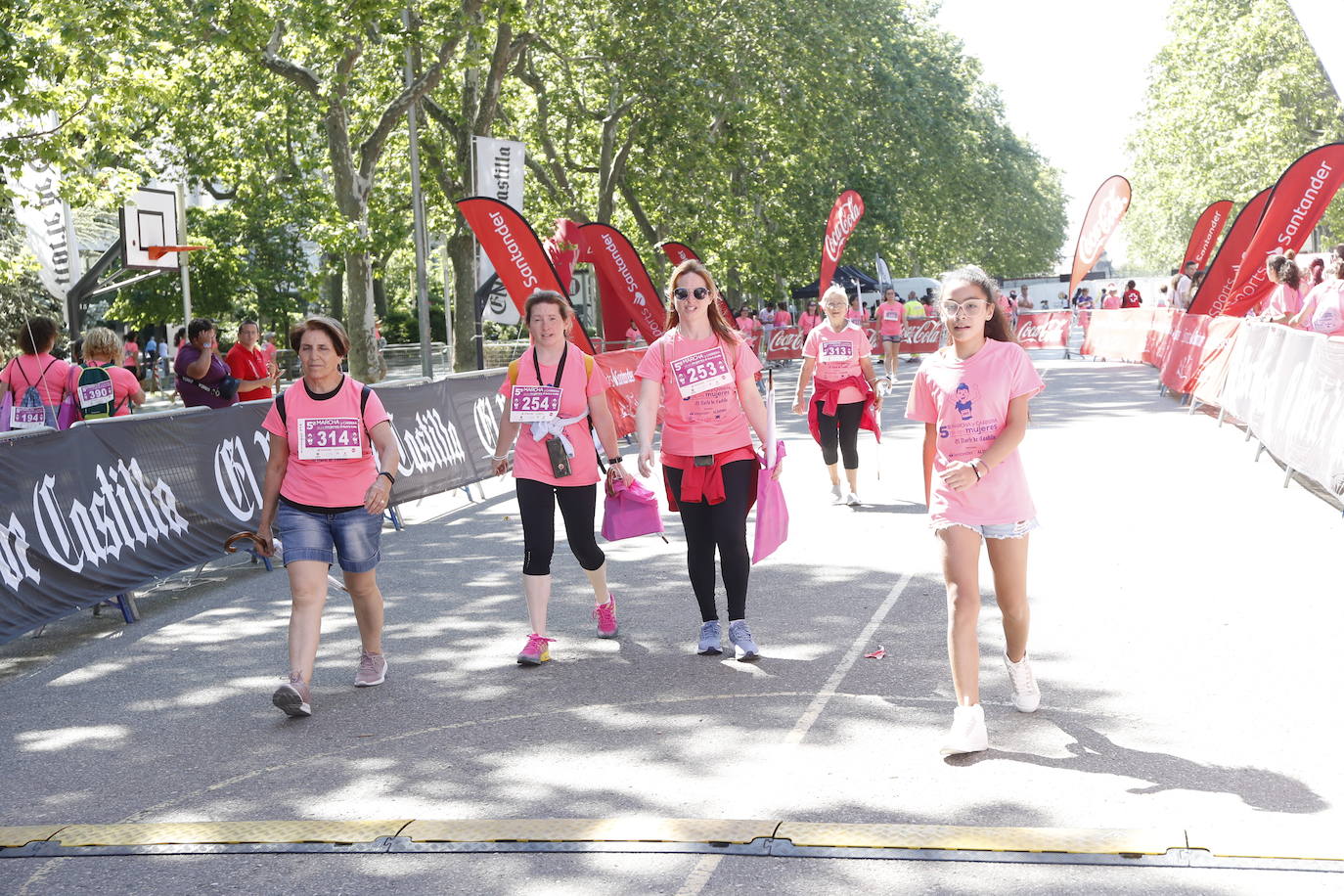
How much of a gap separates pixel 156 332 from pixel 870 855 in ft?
168

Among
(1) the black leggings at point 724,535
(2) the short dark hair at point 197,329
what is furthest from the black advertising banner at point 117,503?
(1) the black leggings at point 724,535

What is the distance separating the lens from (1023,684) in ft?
19.5

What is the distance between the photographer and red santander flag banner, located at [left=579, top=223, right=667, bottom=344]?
27.4m

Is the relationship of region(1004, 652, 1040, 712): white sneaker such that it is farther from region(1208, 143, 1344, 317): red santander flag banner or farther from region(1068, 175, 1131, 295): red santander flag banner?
region(1068, 175, 1131, 295): red santander flag banner

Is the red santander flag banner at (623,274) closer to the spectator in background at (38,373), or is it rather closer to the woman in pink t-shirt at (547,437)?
the spectator in background at (38,373)

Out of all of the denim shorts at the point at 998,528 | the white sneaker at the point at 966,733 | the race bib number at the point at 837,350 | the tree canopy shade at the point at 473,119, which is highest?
the tree canopy shade at the point at 473,119

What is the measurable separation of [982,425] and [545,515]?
253cm

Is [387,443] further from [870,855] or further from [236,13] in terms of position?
[236,13]

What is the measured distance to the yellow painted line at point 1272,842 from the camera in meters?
4.28

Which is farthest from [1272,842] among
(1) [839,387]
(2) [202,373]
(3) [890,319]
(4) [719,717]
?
(3) [890,319]

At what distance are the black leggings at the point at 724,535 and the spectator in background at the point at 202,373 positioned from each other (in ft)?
21.4

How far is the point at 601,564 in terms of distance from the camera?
25.2 ft

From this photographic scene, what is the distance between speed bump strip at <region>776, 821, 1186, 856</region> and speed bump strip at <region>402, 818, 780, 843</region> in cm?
14

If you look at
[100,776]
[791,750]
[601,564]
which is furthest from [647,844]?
[601,564]
